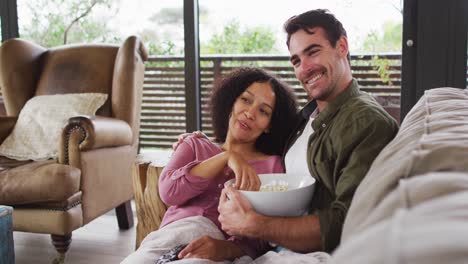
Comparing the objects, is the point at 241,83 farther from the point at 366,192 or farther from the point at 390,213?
the point at 390,213

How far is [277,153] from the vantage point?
1730mm

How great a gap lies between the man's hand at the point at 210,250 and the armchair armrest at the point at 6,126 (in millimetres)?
2048

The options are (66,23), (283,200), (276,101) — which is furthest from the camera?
(66,23)

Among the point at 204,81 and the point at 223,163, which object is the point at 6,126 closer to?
the point at 204,81

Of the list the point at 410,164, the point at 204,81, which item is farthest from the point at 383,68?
the point at 410,164

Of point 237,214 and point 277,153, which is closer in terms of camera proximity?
point 237,214

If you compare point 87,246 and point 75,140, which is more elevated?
point 75,140

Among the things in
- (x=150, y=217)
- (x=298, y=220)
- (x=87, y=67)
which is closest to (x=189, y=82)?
(x=87, y=67)

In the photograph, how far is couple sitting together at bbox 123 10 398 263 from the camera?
1.21m

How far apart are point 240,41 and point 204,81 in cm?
40

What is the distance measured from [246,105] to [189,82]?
1.91 m

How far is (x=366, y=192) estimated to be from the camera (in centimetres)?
54

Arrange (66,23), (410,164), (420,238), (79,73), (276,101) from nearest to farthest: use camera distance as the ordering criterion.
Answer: (420,238), (410,164), (276,101), (79,73), (66,23)

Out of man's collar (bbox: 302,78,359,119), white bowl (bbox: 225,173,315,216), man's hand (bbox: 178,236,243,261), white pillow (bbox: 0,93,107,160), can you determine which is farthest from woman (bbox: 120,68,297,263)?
white pillow (bbox: 0,93,107,160)
